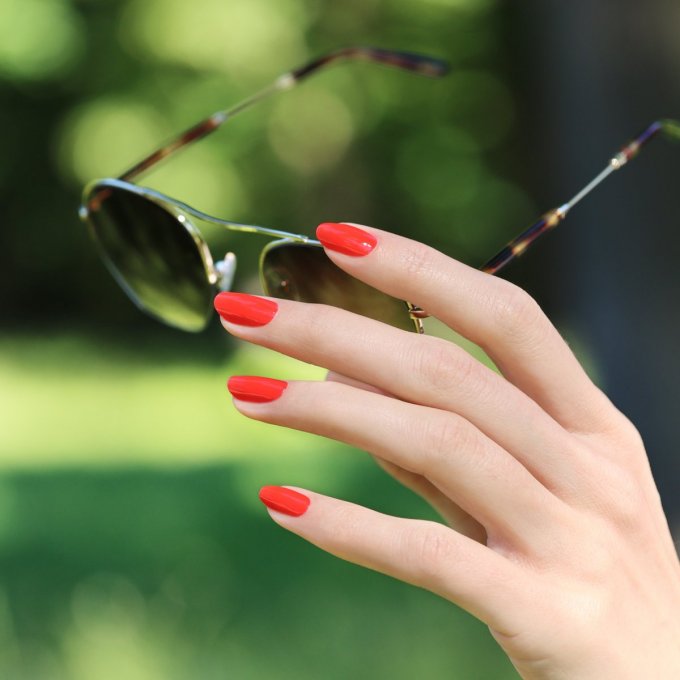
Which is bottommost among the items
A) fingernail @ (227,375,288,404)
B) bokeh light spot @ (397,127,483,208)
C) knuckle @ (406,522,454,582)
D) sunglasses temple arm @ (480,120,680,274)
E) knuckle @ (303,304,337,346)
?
bokeh light spot @ (397,127,483,208)

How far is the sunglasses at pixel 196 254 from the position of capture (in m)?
1.07

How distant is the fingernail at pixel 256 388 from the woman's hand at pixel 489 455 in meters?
0.03

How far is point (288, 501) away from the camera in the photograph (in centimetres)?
95

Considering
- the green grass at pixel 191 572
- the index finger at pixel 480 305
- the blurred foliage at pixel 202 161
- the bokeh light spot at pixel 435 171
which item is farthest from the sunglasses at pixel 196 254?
the bokeh light spot at pixel 435 171

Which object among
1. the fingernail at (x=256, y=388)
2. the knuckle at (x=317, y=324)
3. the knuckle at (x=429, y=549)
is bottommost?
the knuckle at (x=429, y=549)

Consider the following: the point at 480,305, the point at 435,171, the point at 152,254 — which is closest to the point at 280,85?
the point at 152,254

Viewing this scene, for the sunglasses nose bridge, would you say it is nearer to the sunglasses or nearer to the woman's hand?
the sunglasses

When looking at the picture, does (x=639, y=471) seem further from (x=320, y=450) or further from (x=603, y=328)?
(x=320, y=450)

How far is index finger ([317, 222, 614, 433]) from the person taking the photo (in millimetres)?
868

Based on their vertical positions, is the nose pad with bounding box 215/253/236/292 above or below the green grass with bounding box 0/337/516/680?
above

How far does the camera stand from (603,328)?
13.7ft

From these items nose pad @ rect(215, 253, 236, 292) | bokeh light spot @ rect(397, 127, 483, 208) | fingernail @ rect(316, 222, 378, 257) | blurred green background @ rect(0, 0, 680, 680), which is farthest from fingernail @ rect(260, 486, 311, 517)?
bokeh light spot @ rect(397, 127, 483, 208)

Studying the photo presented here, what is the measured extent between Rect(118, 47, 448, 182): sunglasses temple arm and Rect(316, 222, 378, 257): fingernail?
0.64 m

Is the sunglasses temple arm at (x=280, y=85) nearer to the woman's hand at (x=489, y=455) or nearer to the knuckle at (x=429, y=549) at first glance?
the woman's hand at (x=489, y=455)
